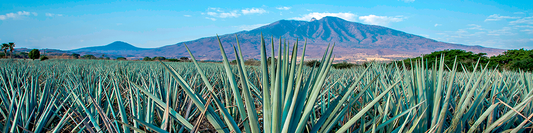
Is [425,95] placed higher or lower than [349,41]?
lower

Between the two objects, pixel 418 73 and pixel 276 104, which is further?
pixel 418 73

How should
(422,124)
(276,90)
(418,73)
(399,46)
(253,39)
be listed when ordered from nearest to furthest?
1. (276,90)
2. (422,124)
3. (418,73)
4. (399,46)
5. (253,39)

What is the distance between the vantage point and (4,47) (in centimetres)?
5288

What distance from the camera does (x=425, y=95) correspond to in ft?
4.27

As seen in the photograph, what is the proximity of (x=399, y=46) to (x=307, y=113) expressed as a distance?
181895 mm

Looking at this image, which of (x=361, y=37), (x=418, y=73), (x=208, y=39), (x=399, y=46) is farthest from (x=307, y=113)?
(x=361, y=37)

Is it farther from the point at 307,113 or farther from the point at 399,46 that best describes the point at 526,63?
the point at 399,46

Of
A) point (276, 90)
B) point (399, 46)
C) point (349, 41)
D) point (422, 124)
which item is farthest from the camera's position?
point (349, 41)

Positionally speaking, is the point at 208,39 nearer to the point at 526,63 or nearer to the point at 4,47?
the point at 4,47

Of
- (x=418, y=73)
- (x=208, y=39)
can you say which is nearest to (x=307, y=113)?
(x=418, y=73)

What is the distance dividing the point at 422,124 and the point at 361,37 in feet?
711

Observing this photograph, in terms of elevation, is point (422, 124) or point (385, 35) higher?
point (385, 35)

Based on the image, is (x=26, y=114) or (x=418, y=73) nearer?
(x=418, y=73)

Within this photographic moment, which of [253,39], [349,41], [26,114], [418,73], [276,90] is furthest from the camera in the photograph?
[349,41]
